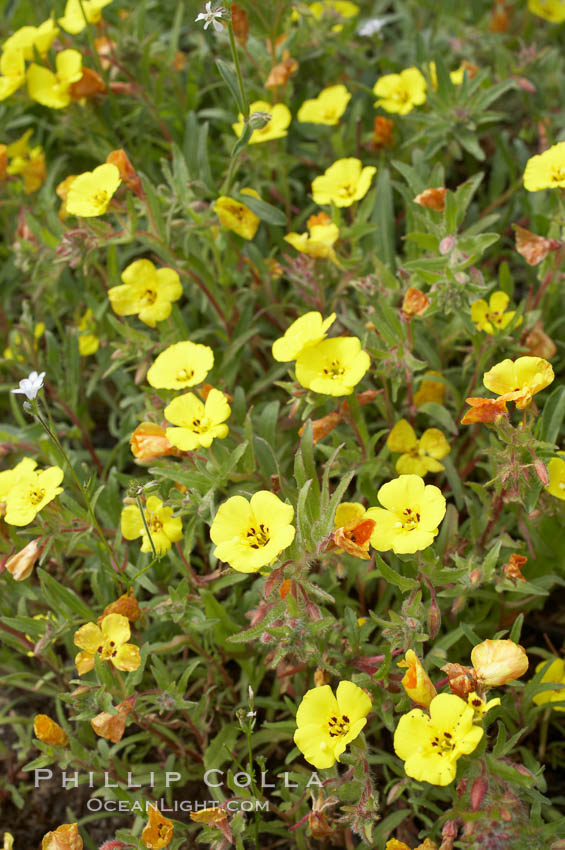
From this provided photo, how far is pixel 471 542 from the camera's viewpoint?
2.41m

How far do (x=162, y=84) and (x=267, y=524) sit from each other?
2199 millimetres

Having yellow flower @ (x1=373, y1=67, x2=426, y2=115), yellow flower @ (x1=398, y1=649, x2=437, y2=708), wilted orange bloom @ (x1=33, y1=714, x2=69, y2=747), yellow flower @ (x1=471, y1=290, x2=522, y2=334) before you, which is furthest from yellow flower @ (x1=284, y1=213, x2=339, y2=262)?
wilted orange bloom @ (x1=33, y1=714, x2=69, y2=747)

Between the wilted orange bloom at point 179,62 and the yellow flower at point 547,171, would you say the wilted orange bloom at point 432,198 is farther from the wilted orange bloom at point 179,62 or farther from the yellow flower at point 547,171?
the wilted orange bloom at point 179,62

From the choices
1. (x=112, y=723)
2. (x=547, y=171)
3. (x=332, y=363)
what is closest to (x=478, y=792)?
(x=112, y=723)

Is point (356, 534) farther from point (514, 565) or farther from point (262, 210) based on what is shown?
point (262, 210)

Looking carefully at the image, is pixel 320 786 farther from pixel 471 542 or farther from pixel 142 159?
pixel 142 159

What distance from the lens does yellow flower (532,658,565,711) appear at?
2.21 meters

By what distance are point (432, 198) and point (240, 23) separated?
1.14 meters

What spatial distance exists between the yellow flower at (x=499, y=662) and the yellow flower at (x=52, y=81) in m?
2.55

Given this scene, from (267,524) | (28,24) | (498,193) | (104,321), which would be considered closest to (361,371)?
(267,524)

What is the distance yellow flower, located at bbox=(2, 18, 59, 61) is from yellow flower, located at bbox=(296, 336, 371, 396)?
185 centimetres

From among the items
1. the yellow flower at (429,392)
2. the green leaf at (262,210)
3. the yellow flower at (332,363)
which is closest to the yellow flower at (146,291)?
the green leaf at (262,210)

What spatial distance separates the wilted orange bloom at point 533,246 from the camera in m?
2.48

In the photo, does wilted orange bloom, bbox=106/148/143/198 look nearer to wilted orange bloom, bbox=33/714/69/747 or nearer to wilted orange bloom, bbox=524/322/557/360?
wilted orange bloom, bbox=524/322/557/360
